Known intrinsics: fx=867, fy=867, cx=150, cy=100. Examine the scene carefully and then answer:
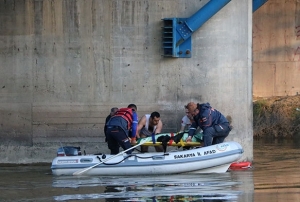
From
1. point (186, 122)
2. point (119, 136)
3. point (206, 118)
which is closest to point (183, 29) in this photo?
point (186, 122)

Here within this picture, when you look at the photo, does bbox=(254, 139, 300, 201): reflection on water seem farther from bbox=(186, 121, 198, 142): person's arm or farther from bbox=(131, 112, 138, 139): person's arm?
bbox=(131, 112, 138, 139): person's arm

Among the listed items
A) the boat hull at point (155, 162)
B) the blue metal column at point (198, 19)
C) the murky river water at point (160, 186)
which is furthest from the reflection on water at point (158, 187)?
the blue metal column at point (198, 19)

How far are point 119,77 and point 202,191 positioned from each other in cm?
520

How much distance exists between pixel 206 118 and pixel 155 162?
137 centimetres

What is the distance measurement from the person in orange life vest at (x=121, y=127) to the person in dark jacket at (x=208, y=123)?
44.6 inches

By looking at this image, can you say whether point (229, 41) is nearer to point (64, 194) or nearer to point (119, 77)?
point (119, 77)

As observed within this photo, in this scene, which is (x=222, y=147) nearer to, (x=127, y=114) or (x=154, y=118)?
(x=154, y=118)

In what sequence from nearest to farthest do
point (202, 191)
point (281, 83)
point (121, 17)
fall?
point (202, 191) → point (121, 17) → point (281, 83)

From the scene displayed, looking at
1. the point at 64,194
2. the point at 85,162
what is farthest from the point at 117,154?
the point at 64,194

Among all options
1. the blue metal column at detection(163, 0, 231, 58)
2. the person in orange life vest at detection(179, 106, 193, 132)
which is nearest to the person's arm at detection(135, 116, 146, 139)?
the person in orange life vest at detection(179, 106, 193, 132)

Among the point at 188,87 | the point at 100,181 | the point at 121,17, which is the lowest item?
the point at 100,181

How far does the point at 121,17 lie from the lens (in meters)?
18.1

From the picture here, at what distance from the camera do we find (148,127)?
58.0ft

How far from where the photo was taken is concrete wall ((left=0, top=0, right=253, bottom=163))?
1805 centimetres
